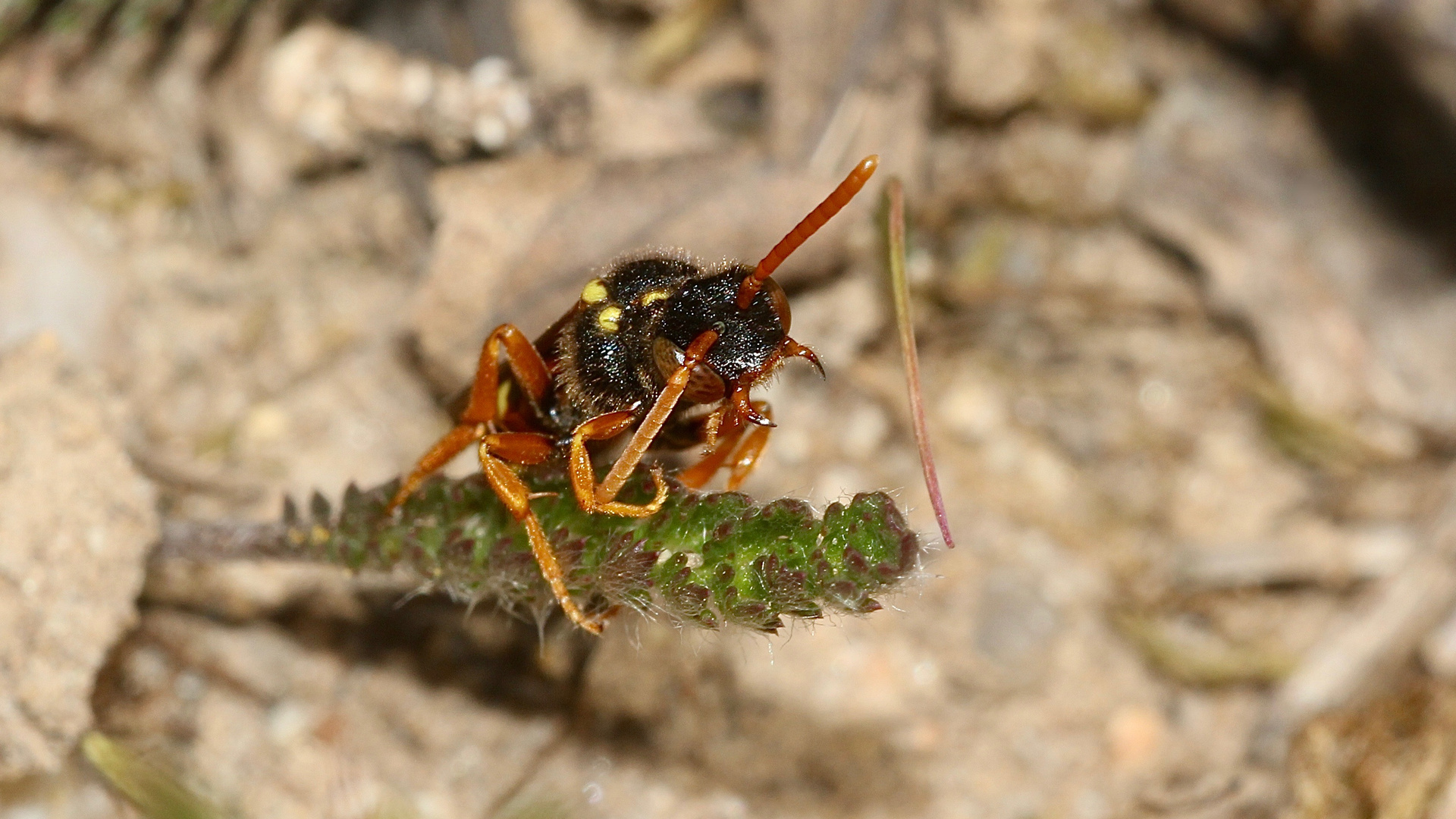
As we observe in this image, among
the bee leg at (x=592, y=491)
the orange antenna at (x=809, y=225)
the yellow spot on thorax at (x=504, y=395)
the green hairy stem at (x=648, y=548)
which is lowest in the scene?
the green hairy stem at (x=648, y=548)

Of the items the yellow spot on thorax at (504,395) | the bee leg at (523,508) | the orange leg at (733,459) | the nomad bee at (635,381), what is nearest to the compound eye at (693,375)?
the nomad bee at (635,381)

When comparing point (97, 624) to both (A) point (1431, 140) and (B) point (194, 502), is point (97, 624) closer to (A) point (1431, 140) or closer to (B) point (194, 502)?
(B) point (194, 502)

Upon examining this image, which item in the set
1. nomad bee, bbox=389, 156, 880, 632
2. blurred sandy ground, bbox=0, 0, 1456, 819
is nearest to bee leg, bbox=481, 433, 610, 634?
nomad bee, bbox=389, 156, 880, 632

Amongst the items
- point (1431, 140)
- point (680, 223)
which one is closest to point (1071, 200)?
point (1431, 140)

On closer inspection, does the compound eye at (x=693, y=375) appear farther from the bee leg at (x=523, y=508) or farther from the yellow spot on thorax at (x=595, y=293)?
the bee leg at (x=523, y=508)

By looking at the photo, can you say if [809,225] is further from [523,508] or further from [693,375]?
[523,508]

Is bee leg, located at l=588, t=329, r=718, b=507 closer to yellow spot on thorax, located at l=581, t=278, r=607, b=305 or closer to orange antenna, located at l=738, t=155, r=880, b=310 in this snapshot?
orange antenna, located at l=738, t=155, r=880, b=310

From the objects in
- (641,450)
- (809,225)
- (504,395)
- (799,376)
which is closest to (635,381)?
(641,450)
